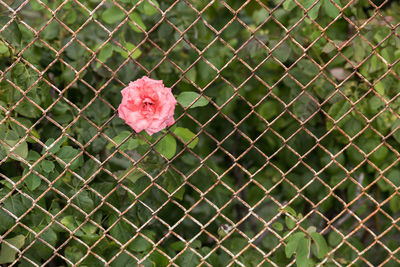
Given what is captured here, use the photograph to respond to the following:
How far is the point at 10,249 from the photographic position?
6.60 feet

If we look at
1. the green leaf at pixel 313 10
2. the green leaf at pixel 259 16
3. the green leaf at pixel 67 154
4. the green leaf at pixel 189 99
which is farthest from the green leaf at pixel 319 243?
the green leaf at pixel 259 16

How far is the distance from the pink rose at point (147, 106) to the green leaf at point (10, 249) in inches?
22.4

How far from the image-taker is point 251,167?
9.68 feet

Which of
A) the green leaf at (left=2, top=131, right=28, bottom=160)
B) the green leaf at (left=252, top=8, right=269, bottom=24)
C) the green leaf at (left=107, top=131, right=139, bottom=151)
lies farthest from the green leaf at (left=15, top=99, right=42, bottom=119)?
the green leaf at (left=252, top=8, right=269, bottom=24)

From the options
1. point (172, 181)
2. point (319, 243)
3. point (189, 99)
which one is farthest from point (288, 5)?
point (319, 243)

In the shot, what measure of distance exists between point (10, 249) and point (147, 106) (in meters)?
0.68

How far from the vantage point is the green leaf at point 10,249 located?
2.01m

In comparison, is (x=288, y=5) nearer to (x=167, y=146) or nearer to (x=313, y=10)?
(x=313, y=10)

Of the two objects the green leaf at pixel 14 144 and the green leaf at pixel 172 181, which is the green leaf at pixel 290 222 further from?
the green leaf at pixel 14 144

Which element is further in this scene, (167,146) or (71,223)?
(71,223)

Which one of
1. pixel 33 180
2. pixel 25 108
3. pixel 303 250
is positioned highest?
pixel 25 108

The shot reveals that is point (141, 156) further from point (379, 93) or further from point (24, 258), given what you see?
point (379, 93)

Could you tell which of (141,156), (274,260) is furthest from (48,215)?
(274,260)

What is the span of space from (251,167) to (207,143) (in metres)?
0.26
